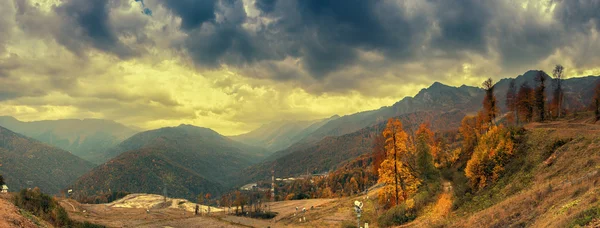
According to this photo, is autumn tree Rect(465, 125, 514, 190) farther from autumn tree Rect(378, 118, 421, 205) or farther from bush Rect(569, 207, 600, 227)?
bush Rect(569, 207, 600, 227)

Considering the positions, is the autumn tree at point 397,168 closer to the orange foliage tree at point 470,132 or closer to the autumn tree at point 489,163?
the autumn tree at point 489,163

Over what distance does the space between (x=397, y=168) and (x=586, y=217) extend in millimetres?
32649

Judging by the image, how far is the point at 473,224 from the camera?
28734mm

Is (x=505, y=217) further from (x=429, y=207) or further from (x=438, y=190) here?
(x=438, y=190)

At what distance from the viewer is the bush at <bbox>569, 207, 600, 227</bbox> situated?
1700 centimetres

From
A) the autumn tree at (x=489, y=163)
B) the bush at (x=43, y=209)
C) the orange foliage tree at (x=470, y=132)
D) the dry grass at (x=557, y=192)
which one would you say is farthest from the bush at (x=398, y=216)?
the bush at (x=43, y=209)

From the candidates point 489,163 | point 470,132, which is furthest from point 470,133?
point 489,163

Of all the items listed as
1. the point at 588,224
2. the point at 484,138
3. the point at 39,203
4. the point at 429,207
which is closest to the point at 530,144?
the point at 484,138

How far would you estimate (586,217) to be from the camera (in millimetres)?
17312

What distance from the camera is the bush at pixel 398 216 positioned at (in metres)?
45.4

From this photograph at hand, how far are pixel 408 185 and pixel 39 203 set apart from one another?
2396 inches

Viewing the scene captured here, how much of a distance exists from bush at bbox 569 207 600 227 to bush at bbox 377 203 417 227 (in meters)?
27.9

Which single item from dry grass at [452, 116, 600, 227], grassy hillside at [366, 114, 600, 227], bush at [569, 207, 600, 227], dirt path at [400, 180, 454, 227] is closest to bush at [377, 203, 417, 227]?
grassy hillside at [366, 114, 600, 227]

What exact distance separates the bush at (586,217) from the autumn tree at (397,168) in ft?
98.1
